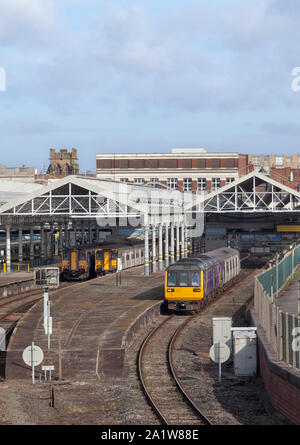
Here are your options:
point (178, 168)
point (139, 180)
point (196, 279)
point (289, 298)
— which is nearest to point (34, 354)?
point (196, 279)

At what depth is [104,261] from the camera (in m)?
49.7

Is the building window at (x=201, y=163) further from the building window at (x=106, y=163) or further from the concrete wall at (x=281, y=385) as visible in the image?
the concrete wall at (x=281, y=385)

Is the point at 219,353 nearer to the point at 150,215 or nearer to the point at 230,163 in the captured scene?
the point at 150,215

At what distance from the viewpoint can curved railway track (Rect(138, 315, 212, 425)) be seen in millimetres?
16281

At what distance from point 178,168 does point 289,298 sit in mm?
66149

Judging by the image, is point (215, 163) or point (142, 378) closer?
point (142, 378)

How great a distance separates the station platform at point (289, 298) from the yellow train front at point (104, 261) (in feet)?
44.8

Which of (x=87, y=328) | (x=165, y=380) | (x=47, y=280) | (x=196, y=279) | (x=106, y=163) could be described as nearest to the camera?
(x=165, y=380)

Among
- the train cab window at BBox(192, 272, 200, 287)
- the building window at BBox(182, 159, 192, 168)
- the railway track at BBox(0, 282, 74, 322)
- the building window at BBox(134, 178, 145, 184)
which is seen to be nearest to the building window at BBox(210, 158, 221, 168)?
the building window at BBox(182, 159, 192, 168)

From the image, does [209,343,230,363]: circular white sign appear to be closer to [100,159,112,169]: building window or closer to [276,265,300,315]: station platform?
[276,265,300,315]: station platform

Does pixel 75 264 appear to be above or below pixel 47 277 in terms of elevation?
below

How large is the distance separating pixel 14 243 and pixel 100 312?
43439mm

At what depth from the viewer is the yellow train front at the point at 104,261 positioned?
49.7 metres

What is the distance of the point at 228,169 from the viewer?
319 ft
